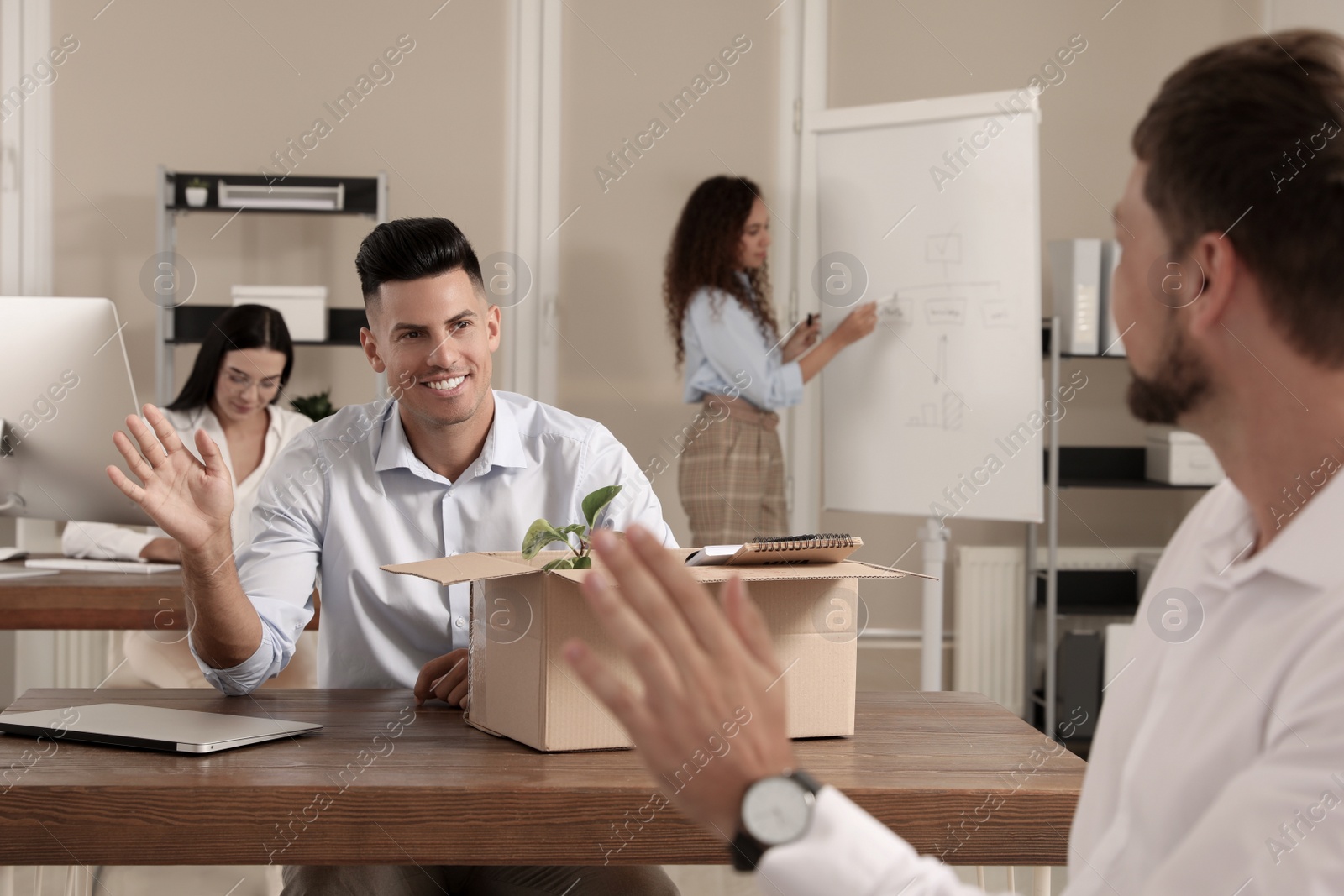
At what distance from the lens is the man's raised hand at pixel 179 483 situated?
4.23 ft

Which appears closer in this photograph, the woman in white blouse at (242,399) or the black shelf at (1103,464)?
the woman in white blouse at (242,399)

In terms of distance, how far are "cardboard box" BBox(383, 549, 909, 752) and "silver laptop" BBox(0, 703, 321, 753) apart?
0.71 feet

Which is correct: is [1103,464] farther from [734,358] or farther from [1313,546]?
[1313,546]

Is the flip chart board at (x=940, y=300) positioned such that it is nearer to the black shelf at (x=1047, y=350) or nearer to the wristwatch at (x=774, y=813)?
the black shelf at (x=1047, y=350)

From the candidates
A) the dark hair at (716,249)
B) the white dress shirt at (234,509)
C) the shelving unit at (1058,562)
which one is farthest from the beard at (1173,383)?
the shelving unit at (1058,562)

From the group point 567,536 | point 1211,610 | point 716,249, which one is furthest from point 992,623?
point 1211,610

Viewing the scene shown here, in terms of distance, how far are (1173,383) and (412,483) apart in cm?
117

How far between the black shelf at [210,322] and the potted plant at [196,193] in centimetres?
34

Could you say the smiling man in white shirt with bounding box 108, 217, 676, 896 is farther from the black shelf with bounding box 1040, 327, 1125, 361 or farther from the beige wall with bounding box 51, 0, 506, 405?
the beige wall with bounding box 51, 0, 506, 405

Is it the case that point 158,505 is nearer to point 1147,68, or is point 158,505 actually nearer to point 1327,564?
point 1327,564

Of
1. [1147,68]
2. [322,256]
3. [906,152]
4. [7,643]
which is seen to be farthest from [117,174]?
[1147,68]

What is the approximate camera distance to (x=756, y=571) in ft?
3.88

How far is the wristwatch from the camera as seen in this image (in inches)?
25.3

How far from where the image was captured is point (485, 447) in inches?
66.9
